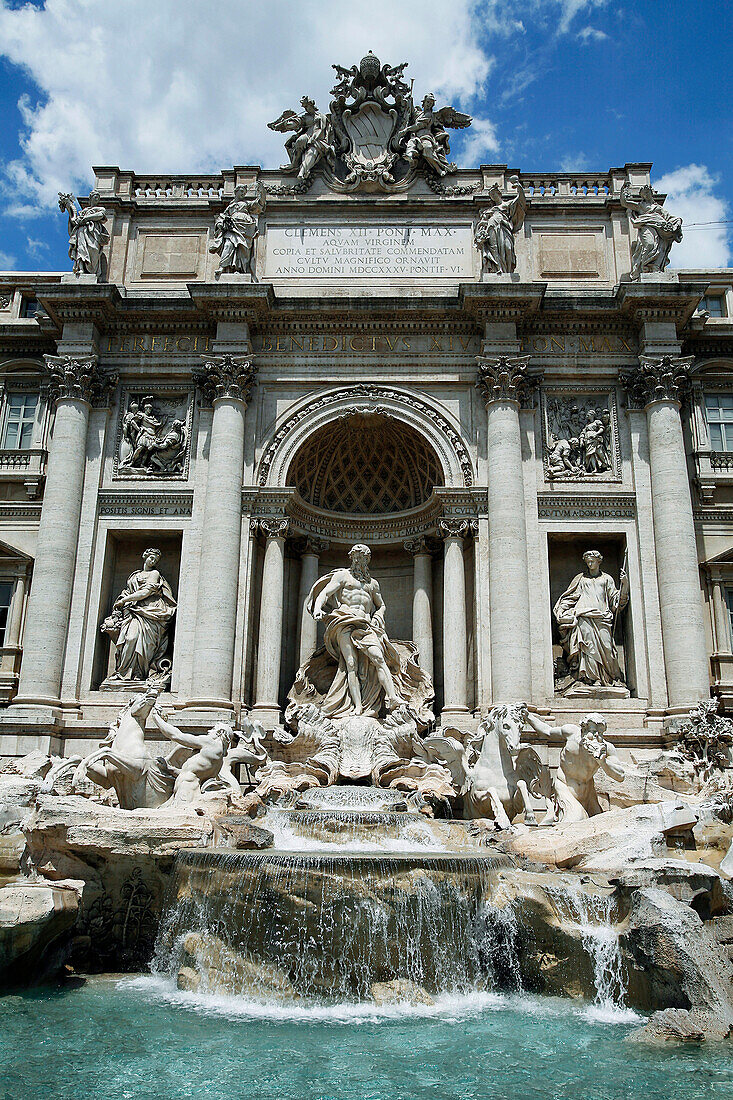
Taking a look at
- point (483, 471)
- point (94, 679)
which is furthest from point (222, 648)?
point (483, 471)

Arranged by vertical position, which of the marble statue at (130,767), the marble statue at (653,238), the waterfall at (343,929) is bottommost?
the waterfall at (343,929)

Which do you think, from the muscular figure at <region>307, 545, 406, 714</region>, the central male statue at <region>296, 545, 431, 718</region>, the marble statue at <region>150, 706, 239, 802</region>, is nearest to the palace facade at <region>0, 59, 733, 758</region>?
the central male statue at <region>296, 545, 431, 718</region>

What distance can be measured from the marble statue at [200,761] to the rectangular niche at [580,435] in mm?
10202

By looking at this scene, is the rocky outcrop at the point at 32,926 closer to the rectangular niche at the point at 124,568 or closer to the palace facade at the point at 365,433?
the palace facade at the point at 365,433

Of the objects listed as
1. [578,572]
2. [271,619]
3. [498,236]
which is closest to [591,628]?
[578,572]

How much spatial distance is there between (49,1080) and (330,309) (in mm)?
17980

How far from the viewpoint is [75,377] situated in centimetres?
2192

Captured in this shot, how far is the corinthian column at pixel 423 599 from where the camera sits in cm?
2178

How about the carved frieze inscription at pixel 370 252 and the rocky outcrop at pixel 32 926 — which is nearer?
the rocky outcrop at pixel 32 926

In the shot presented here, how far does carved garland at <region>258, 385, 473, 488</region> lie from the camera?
21781 mm

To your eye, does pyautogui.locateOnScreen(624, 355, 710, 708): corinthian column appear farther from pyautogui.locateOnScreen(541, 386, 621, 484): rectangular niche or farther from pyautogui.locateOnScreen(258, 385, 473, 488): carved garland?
pyautogui.locateOnScreen(258, 385, 473, 488): carved garland

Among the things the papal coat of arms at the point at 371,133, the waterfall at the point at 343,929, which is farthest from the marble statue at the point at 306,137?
the waterfall at the point at 343,929

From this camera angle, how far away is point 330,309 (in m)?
22.3

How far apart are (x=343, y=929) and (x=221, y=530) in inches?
438
